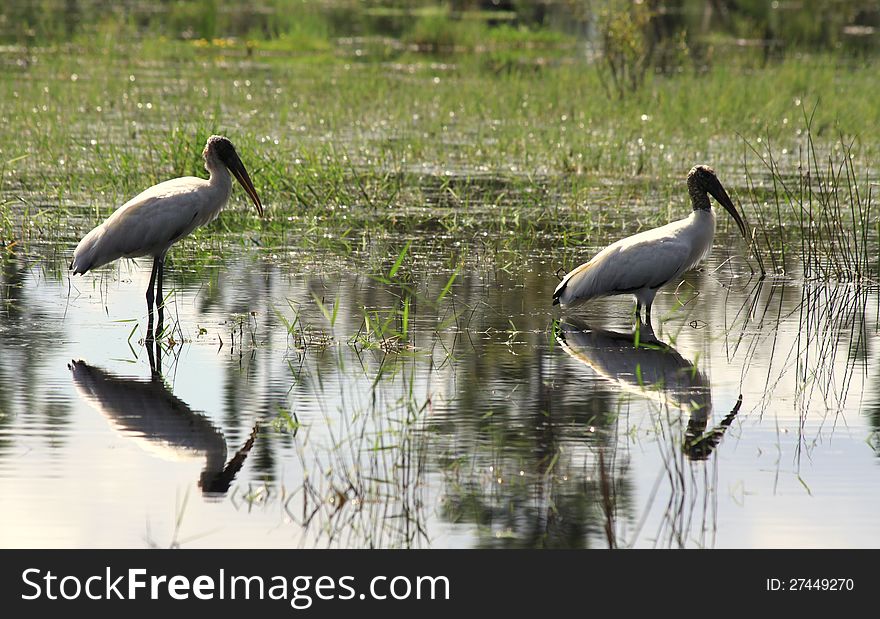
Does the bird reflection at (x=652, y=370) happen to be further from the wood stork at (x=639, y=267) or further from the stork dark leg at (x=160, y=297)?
the stork dark leg at (x=160, y=297)

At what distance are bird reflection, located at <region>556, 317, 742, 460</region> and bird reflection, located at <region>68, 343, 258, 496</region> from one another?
1.80 metres

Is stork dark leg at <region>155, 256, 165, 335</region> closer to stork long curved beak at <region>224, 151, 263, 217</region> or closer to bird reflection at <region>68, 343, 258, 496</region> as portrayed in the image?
stork long curved beak at <region>224, 151, 263, 217</region>

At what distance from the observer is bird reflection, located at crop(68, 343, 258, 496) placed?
569 centimetres

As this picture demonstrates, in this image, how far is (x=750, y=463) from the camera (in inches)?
233

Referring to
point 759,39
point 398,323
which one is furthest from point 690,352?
point 759,39

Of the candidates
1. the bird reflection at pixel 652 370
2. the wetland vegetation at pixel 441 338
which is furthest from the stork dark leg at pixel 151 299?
the bird reflection at pixel 652 370

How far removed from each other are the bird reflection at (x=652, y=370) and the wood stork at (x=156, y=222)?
2249 mm

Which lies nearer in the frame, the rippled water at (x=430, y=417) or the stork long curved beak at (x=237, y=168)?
the rippled water at (x=430, y=417)

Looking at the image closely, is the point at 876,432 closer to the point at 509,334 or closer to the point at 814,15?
the point at 509,334

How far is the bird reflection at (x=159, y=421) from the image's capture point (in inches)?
224

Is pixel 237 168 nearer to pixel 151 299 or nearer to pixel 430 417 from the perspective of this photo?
pixel 151 299

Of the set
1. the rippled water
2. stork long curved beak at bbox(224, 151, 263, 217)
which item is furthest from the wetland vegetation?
stork long curved beak at bbox(224, 151, 263, 217)

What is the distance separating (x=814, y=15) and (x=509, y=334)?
36.6m

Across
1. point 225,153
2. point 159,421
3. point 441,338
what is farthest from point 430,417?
point 225,153
